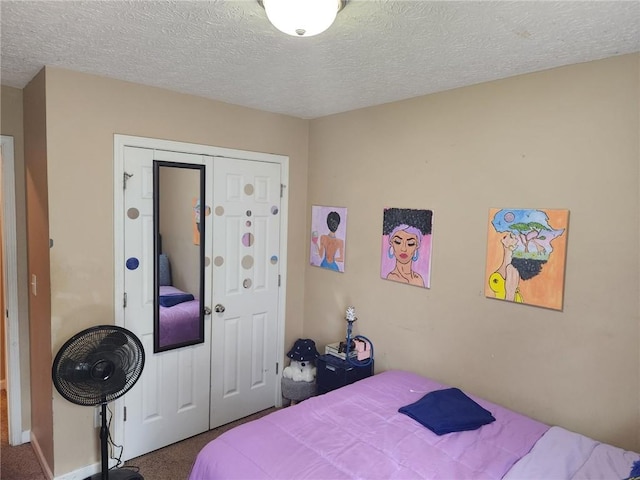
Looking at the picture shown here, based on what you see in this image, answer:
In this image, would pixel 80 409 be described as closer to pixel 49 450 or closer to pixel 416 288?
pixel 49 450

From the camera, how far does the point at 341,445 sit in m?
1.93

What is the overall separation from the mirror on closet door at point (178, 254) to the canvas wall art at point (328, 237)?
94cm

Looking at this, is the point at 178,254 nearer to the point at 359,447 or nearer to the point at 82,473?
the point at 82,473

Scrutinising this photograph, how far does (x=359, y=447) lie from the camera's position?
1.92 metres

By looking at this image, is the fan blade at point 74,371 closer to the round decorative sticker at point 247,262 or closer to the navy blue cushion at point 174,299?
the navy blue cushion at point 174,299

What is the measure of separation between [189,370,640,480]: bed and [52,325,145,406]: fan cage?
0.76 m

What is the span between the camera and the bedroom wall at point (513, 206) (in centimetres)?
200

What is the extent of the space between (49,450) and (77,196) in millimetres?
1566

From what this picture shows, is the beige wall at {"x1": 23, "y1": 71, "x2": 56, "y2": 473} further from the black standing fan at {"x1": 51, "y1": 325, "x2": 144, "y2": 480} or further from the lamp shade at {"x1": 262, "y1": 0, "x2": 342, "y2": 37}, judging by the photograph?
the lamp shade at {"x1": 262, "y1": 0, "x2": 342, "y2": 37}

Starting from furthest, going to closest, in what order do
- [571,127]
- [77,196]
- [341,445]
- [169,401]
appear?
1. [169,401]
2. [77,196]
3. [571,127]
4. [341,445]

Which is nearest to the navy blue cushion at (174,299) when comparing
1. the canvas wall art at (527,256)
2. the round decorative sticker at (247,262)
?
the round decorative sticker at (247,262)

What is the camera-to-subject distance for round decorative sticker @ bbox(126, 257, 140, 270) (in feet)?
9.00

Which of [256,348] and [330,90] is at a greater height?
[330,90]

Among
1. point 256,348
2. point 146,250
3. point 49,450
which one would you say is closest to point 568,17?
point 146,250
